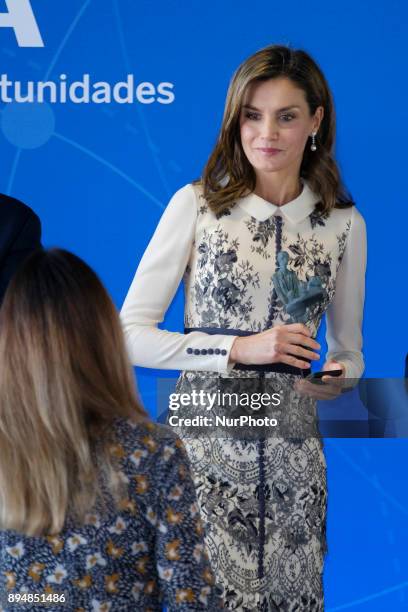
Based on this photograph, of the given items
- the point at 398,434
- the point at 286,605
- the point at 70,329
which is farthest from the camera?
the point at 398,434

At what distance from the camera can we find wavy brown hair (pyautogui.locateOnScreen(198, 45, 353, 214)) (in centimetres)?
300

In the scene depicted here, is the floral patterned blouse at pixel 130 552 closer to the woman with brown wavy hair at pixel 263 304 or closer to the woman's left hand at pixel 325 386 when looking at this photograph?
the woman with brown wavy hair at pixel 263 304

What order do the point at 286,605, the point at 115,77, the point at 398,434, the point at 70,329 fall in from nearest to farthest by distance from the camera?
the point at 70,329, the point at 286,605, the point at 398,434, the point at 115,77

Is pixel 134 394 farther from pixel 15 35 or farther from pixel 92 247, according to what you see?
pixel 15 35

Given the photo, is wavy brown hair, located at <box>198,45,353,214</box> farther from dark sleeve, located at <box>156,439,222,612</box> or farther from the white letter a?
the white letter a

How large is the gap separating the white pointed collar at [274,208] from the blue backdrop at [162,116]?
1.18m

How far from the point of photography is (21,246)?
2.85 m

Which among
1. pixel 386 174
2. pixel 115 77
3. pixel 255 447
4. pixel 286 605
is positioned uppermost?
pixel 115 77

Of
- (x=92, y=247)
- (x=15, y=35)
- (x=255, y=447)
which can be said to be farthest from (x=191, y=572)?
(x=15, y=35)

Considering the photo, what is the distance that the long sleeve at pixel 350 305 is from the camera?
309cm

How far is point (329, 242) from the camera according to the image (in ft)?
10.0

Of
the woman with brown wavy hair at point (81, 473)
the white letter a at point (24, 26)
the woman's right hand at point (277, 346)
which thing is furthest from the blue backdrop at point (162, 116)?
the woman with brown wavy hair at point (81, 473)

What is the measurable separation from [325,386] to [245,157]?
2.06ft

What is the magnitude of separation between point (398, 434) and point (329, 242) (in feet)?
1.77
